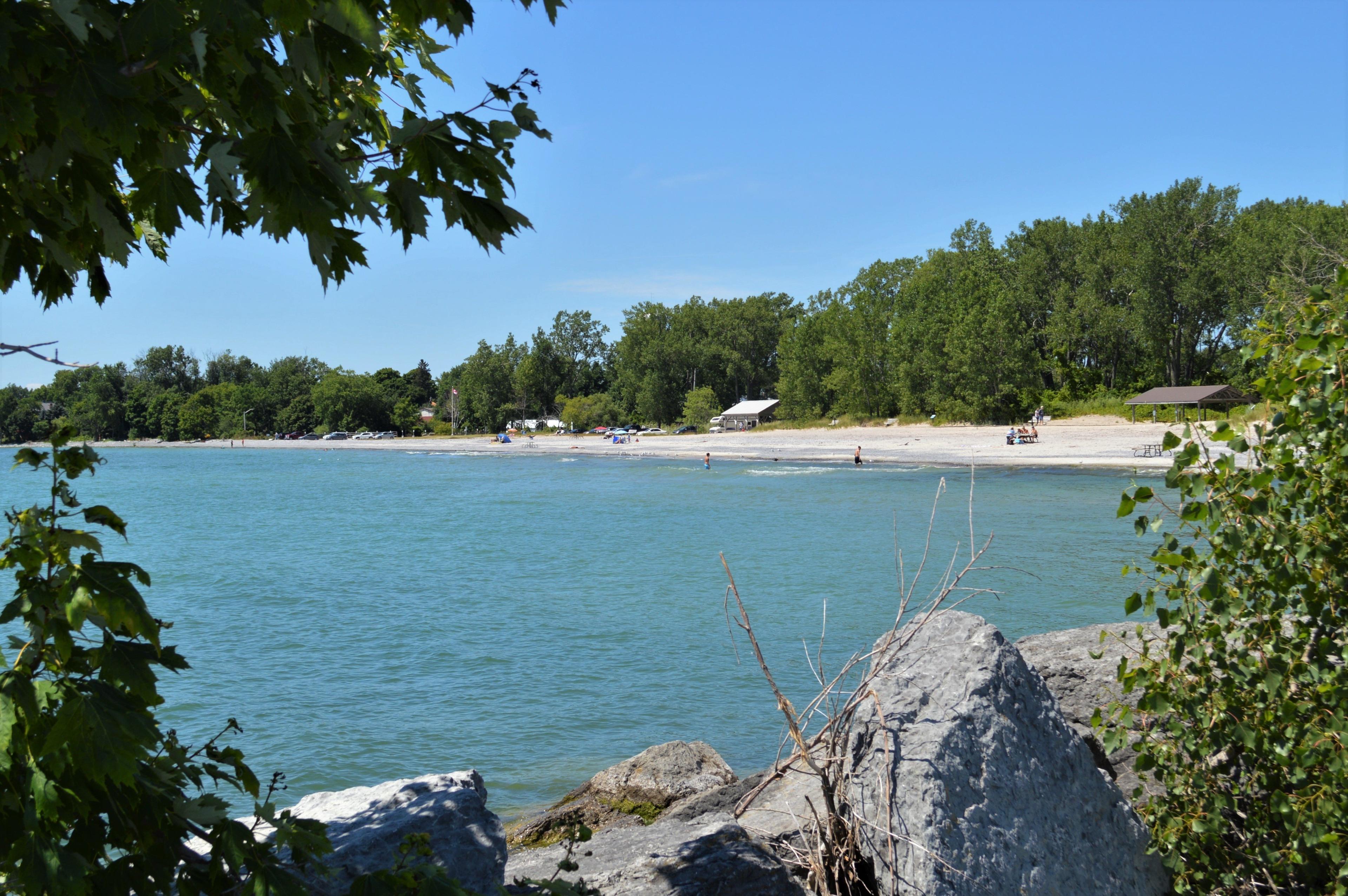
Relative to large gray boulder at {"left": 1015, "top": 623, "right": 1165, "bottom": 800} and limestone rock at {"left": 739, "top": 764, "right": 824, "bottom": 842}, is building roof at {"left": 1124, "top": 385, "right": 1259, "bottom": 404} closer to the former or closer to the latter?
large gray boulder at {"left": 1015, "top": 623, "right": 1165, "bottom": 800}

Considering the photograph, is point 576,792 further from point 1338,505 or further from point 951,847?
point 1338,505

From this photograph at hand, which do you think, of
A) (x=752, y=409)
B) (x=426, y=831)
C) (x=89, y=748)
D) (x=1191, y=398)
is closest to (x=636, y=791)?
(x=426, y=831)

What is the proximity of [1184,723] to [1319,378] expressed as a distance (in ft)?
5.15

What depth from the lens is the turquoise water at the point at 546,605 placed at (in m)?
11.5

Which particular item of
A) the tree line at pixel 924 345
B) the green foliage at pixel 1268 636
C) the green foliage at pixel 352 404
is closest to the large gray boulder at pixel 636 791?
the green foliage at pixel 1268 636

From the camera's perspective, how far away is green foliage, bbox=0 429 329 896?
1767 millimetres

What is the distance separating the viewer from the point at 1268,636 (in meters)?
3.42

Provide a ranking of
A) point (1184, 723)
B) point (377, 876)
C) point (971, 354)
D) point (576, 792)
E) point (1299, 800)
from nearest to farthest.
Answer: point (377, 876), point (1299, 800), point (1184, 723), point (576, 792), point (971, 354)

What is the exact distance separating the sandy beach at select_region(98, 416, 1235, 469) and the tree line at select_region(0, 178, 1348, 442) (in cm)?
616

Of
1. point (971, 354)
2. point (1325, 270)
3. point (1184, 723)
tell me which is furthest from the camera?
point (971, 354)

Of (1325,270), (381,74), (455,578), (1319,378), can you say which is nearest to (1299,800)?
(1319,378)

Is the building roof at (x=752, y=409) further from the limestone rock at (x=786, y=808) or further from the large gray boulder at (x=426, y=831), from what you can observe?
the large gray boulder at (x=426, y=831)

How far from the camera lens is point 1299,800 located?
3363 mm

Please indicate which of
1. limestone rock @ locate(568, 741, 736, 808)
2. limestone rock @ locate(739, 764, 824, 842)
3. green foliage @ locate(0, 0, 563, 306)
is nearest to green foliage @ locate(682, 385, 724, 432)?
limestone rock @ locate(568, 741, 736, 808)
